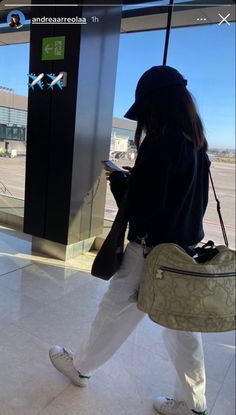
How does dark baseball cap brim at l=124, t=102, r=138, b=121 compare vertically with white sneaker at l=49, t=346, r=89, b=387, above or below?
above

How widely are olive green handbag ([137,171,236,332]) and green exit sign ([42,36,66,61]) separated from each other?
2225 millimetres

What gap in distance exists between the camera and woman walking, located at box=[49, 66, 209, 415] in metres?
1.09

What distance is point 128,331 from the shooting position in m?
1.35

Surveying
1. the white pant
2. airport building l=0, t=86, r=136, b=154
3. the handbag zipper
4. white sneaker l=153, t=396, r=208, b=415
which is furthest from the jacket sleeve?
airport building l=0, t=86, r=136, b=154

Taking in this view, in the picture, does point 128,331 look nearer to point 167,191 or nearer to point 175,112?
point 167,191

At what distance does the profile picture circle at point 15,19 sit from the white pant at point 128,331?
2.85m

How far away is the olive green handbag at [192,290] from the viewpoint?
1.07 m

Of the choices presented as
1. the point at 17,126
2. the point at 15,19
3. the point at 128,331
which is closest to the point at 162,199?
the point at 128,331

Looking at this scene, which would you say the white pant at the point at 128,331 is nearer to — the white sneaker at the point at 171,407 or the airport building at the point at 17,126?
the white sneaker at the point at 171,407

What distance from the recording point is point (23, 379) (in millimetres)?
1537

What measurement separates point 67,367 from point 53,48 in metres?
2.43

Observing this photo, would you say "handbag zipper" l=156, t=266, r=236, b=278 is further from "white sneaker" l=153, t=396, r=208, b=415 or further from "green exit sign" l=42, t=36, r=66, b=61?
"green exit sign" l=42, t=36, r=66, b=61

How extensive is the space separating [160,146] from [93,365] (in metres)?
0.96

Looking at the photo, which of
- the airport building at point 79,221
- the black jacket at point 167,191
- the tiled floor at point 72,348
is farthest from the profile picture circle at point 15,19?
the black jacket at point 167,191
